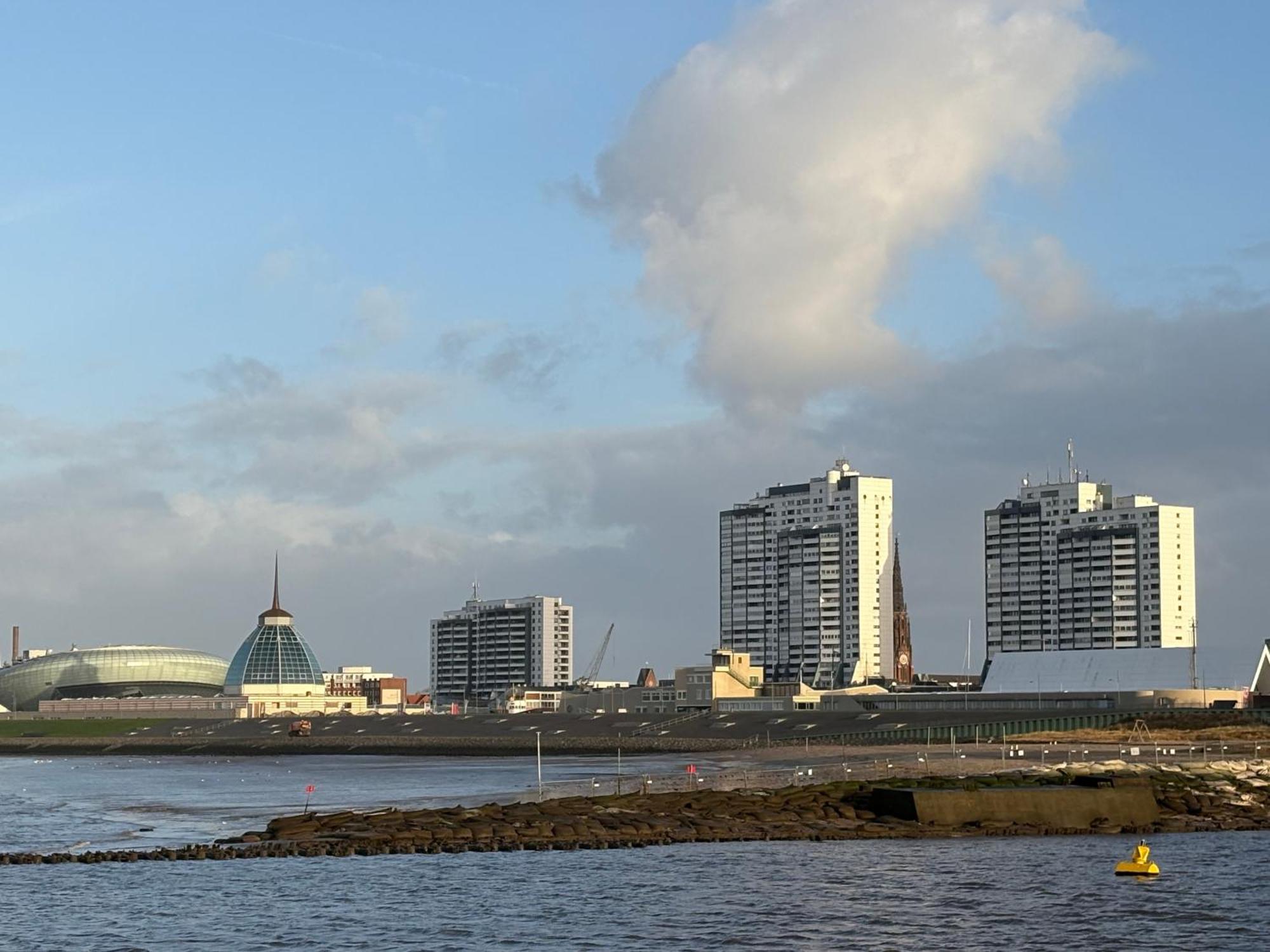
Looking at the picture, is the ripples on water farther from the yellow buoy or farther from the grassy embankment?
the grassy embankment

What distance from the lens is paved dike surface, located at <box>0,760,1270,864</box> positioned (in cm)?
6381

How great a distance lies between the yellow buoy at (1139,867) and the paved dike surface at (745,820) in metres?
11.1

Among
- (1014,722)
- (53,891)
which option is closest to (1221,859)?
(53,891)

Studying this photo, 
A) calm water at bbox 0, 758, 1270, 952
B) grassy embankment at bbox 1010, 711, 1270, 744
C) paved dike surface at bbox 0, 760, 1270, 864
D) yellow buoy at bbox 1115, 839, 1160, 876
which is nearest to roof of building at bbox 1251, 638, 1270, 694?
grassy embankment at bbox 1010, 711, 1270, 744

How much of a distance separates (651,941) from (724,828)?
23.7 meters

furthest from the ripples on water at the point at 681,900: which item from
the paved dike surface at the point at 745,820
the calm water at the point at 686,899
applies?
the paved dike surface at the point at 745,820

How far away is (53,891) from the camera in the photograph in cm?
5447

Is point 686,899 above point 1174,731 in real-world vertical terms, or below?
above

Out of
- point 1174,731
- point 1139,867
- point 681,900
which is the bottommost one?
point 1174,731

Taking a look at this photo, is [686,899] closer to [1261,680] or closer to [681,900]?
[681,900]

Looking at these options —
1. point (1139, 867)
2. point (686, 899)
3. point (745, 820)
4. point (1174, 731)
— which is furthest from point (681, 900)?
point (1174, 731)

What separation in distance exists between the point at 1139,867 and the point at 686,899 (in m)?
15.5

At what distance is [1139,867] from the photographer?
54938 mm

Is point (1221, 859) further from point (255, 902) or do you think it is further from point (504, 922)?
point (255, 902)
